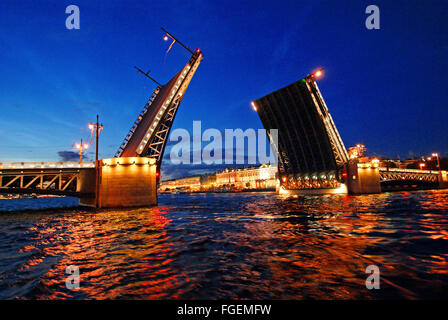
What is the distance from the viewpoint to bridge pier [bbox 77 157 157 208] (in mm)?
25562

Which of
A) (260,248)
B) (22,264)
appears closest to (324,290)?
(260,248)

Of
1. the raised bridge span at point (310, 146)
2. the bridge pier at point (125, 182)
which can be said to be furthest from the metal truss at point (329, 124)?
the bridge pier at point (125, 182)

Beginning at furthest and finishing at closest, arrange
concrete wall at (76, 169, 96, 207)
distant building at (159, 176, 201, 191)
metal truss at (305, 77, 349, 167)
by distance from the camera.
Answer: distant building at (159, 176, 201, 191) → metal truss at (305, 77, 349, 167) → concrete wall at (76, 169, 96, 207)

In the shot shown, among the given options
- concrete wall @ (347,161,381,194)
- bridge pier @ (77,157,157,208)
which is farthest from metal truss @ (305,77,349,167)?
bridge pier @ (77,157,157,208)

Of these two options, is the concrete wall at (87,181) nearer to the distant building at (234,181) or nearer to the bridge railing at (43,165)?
the bridge railing at (43,165)

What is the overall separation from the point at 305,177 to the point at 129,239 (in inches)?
1921

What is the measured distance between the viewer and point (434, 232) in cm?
738

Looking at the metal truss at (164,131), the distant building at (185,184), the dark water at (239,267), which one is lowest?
the distant building at (185,184)

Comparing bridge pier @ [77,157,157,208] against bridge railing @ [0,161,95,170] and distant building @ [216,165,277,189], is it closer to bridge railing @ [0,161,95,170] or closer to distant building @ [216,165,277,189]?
bridge railing @ [0,161,95,170]

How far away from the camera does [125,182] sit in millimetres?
25609

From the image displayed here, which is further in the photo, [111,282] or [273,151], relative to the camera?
[273,151]

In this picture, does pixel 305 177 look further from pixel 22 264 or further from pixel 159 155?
pixel 22 264

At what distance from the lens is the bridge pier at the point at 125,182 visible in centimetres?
2556

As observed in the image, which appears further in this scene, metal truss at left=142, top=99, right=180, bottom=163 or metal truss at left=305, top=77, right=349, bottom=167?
metal truss at left=305, top=77, right=349, bottom=167
